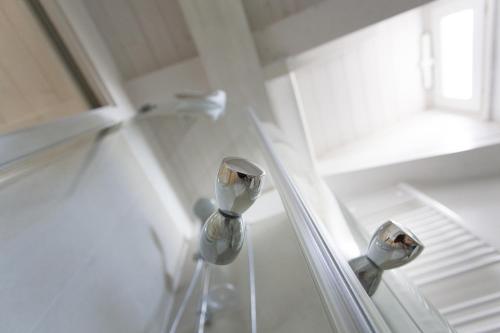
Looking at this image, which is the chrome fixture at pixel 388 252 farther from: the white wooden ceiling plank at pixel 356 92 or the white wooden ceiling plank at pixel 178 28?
the white wooden ceiling plank at pixel 356 92

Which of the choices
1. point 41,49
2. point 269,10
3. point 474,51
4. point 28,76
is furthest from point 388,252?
point 474,51

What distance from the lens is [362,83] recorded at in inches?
84.0

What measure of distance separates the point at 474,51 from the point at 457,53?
24 centimetres

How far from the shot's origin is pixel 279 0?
146 cm

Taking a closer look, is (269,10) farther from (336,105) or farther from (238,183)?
(238,183)

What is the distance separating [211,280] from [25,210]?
579mm

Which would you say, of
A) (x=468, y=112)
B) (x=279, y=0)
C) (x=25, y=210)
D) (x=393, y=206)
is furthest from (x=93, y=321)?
(x=468, y=112)

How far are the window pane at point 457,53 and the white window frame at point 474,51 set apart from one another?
1.0 inches

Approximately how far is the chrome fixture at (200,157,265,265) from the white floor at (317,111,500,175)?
4.44 ft

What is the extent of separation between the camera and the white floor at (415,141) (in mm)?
1521

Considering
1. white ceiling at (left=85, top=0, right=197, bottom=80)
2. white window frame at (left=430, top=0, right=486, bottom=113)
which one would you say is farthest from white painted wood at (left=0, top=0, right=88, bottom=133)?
white window frame at (left=430, top=0, right=486, bottom=113)

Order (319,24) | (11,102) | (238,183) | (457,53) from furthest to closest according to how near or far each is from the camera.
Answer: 1. (457,53)
2. (319,24)
3. (11,102)
4. (238,183)

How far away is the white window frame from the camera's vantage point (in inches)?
58.4

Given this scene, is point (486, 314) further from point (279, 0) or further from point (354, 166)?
point (279, 0)
